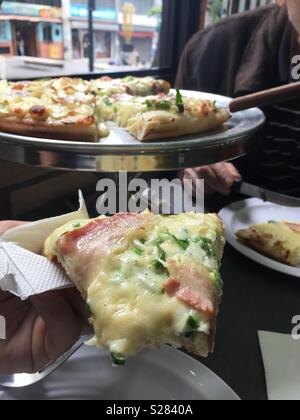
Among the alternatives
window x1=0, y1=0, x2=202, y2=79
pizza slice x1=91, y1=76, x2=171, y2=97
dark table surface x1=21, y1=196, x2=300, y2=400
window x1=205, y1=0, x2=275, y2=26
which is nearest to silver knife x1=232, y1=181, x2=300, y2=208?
dark table surface x1=21, y1=196, x2=300, y2=400

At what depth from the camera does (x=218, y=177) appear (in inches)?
38.1

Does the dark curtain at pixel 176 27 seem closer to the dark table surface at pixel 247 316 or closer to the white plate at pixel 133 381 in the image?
the dark table surface at pixel 247 316

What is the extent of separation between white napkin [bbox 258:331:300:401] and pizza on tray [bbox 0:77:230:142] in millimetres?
426

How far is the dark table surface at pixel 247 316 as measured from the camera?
505mm

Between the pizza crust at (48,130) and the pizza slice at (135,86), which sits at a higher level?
the pizza crust at (48,130)

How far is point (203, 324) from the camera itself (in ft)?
1.05

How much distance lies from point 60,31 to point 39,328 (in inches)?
49.4

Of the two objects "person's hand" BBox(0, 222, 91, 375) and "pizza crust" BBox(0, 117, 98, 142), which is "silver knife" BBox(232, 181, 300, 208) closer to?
"pizza crust" BBox(0, 117, 98, 142)

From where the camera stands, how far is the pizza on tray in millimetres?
767

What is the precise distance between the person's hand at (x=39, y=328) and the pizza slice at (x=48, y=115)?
29 cm

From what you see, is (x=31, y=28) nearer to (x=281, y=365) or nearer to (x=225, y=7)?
(x=225, y=7)

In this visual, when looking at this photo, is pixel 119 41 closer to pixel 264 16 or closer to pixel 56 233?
pixel 264 16

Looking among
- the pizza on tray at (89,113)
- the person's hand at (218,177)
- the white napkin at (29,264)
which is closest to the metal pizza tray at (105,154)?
the white napkin at (29,264)
